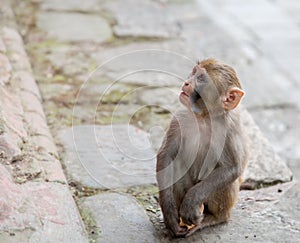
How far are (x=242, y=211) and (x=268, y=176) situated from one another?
54 cm

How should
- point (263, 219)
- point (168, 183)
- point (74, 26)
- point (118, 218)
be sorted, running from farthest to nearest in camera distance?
1. point (74, 26)
2. point (263, 219)
3. point (118, 218)
4. point (168, 183)

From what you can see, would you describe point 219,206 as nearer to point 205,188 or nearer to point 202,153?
point 205,188

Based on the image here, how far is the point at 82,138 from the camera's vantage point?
484 cm

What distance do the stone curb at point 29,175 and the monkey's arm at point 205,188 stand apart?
57 centimetres

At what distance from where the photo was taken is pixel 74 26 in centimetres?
684

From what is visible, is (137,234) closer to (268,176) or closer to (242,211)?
(242,211)

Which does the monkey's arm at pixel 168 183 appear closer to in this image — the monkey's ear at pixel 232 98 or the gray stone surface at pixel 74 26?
the monkey's ear at pixel 232 98

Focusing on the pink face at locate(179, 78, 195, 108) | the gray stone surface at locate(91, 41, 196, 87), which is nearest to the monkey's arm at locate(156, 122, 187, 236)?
the pink face at locate(179, 78, 195, 108)

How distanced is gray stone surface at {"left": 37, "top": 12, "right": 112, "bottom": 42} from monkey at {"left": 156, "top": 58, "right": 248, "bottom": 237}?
115 inches

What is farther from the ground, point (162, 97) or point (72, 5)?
point (162, 97)

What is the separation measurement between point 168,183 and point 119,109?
64.5 inches

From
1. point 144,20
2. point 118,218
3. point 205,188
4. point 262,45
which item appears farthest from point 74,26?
point 205,188

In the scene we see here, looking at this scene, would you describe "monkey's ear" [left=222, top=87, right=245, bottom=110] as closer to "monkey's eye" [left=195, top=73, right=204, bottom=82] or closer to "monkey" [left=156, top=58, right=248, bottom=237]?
"monkey" [left=156, top=58, right=248, bottom=237]

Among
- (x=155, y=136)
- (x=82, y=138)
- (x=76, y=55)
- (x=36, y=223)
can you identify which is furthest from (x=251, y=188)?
(x=76, y=55)
